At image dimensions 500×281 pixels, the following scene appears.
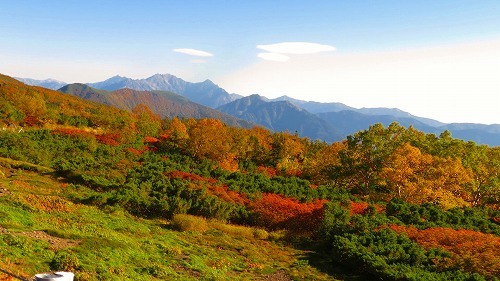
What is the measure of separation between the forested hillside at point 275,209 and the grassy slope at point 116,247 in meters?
0.13

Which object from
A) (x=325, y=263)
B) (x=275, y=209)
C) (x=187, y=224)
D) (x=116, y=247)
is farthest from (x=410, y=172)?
(x=116, y=247)

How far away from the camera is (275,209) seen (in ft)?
123

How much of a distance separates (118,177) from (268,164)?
4523 cm

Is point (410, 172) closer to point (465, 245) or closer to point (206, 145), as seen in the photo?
point (465, 245)

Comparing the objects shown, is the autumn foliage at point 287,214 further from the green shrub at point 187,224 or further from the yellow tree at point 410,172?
the yellow tree at point 410,172

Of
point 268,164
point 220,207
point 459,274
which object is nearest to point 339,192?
point 220,207

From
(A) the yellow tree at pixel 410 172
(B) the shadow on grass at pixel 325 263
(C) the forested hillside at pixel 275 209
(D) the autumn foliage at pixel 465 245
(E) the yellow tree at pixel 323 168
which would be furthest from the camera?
(E) the yellow tree at pixel 323 168

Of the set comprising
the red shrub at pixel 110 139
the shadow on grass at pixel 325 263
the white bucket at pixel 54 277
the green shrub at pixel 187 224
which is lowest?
the shadow on grass at pixel 325 263

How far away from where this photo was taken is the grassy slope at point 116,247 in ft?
52.5

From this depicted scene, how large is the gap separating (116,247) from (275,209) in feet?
67.6

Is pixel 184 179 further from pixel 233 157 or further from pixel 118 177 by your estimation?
pixel 233 157

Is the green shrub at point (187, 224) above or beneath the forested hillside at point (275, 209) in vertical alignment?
beneath

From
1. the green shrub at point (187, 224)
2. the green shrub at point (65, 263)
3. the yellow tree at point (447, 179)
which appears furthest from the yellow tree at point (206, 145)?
the green shrub at point (65, 263)

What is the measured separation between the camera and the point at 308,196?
43406 mm
